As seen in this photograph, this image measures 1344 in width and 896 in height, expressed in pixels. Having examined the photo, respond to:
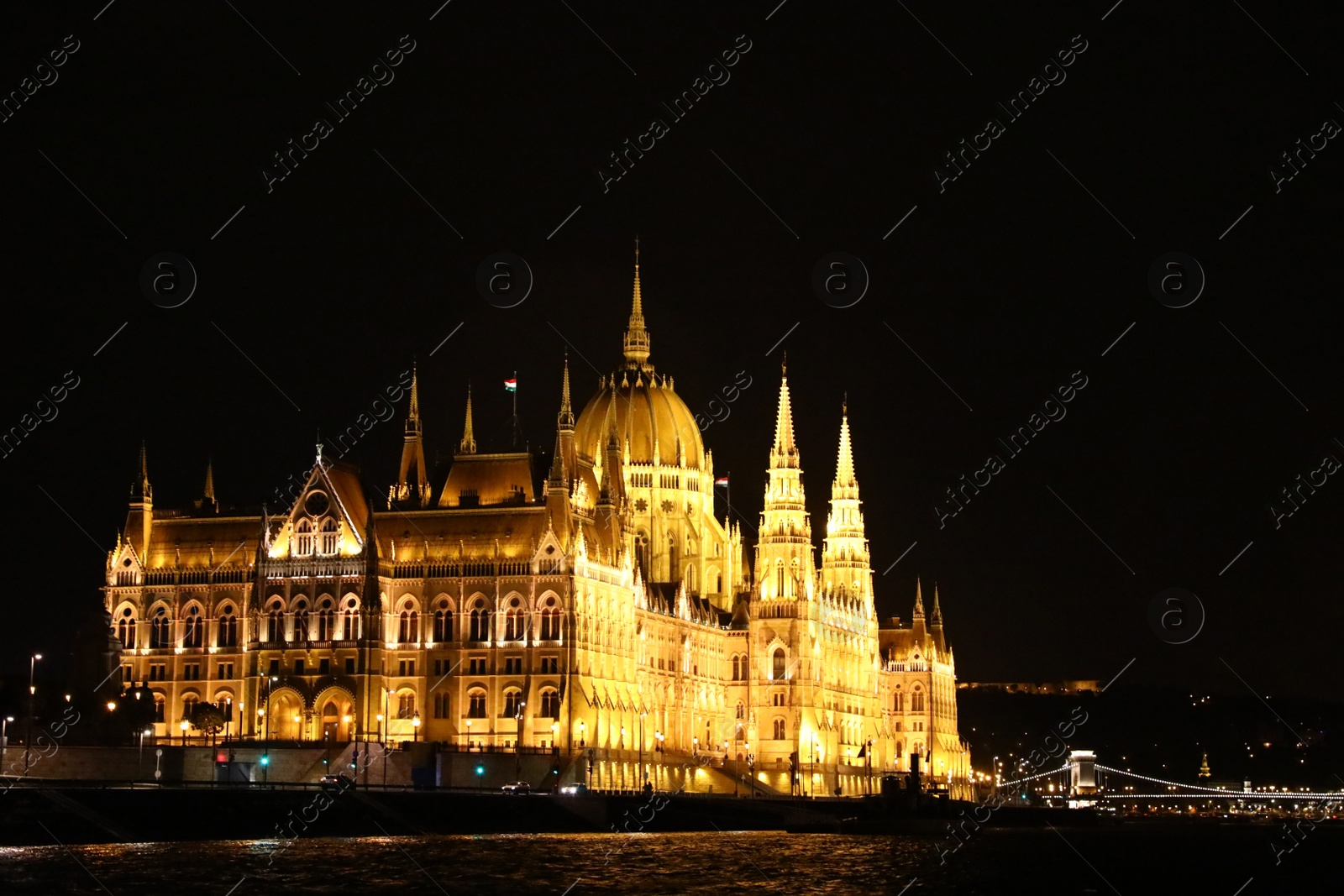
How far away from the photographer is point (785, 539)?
18250cm

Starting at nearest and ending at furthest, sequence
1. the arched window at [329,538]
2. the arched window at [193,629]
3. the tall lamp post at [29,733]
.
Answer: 1. the tall lamp post at [29,733]
2. the arched window at [329,538]
3. the arched window at [193,629]

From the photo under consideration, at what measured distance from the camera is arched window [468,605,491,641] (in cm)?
14938

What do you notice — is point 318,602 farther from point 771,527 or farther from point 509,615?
point 771,527

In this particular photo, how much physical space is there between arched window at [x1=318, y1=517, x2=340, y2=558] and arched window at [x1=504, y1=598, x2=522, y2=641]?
12.0 m

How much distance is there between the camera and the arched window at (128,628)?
156 meters

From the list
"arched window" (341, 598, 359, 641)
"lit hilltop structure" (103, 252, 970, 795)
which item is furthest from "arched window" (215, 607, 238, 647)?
"arched window" (341, 598, 359, 641)

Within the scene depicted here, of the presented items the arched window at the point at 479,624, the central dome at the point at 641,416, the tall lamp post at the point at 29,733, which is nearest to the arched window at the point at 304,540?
the arched window at the point at 479,624

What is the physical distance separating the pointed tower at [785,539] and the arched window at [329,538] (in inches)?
1667

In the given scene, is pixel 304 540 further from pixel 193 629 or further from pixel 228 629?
pixel 193 629

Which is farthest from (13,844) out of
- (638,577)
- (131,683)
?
A: (638,577)

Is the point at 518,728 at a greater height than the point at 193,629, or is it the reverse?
the point at 193,629

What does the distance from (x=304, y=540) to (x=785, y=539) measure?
44.7 m

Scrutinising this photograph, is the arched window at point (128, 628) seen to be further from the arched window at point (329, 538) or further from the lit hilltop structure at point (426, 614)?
the arched window at point (329, 538)

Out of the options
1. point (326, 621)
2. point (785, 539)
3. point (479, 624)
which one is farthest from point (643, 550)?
point (326, 621)
